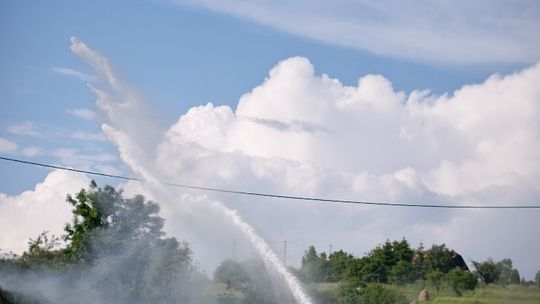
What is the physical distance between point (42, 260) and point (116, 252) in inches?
303

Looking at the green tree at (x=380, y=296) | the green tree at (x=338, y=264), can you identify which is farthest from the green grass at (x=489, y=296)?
the green tree at (x=338, y=264)

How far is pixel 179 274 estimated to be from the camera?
225 feet

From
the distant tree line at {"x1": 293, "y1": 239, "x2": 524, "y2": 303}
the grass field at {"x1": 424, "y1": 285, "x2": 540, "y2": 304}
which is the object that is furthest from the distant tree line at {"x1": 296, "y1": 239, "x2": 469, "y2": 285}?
the grass field at {"x1": 424, "y1": 285, "x2": 540, "y2": 304}

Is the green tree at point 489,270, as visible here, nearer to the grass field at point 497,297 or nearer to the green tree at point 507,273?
the green tree at point 507,273

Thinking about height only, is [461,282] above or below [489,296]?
above

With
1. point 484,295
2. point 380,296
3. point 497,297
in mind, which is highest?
point 484,295

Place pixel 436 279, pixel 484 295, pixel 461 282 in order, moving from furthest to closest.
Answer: pixel 436 279 < pixel 461 282 < pixel 484 295

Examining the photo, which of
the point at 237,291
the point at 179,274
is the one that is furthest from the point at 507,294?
the point at 179,274

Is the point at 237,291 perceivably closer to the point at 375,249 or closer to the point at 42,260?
the point at 42,260

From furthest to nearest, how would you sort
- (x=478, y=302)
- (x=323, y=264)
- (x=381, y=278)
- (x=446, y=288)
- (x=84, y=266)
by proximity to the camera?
(x=323, y=264) < (x=381, y=278) < (x=446, y=288) < (x=84, y=266) < (x=478, y=302)

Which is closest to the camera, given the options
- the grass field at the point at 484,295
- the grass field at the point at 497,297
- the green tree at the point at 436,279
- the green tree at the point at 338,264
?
the grass field at the point at 497,297

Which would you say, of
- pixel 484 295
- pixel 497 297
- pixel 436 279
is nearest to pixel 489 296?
pixel 484 295

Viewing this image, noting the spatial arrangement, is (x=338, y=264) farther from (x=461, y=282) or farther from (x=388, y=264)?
(x=461, y=282)

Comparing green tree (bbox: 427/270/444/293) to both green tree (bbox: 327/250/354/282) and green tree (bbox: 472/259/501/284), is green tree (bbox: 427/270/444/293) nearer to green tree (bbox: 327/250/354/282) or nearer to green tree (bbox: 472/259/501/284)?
green tree (bbox: 327/250/354/282)
